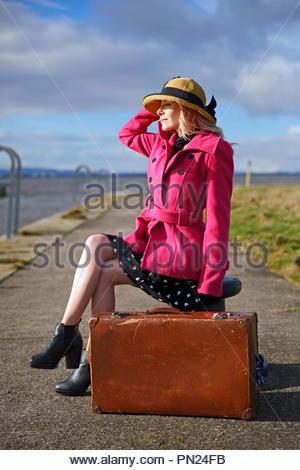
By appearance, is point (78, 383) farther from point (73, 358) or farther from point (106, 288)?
point (106, 288)

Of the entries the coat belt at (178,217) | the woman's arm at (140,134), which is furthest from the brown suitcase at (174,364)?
the woman's arm at (140,134)

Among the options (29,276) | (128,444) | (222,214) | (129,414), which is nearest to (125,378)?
(129,414)

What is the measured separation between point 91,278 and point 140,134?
0.98 meters

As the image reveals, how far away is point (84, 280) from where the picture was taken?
3.20m

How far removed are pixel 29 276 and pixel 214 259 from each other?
4304mm

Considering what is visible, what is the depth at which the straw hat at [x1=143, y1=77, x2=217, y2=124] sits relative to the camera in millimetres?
3287

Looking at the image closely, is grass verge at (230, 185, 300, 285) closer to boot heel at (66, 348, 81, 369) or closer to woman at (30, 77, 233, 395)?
woman at (30, 77, 233, 395)

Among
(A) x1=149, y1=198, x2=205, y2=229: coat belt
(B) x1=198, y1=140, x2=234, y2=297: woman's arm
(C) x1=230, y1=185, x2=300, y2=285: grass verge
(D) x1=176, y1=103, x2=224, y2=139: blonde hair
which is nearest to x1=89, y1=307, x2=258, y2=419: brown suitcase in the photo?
(B) x1=198, y1=140, x2=234, y2=297: woman's arm

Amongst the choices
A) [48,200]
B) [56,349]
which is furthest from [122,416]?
[48,200]

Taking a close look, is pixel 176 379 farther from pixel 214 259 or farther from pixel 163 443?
pixel 214 259

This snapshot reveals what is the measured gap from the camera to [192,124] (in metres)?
3.39

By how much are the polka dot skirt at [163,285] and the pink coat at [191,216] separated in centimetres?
4

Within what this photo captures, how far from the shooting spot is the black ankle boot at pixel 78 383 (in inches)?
127

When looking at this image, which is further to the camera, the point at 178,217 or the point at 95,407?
the point at 178,217
